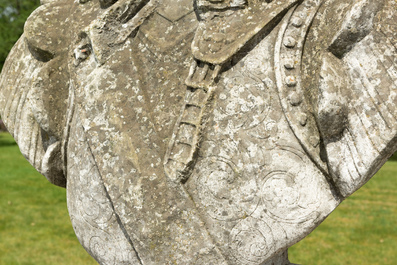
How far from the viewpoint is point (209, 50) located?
1.52 meters

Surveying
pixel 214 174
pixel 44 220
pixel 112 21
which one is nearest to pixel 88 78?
pixel 112 21

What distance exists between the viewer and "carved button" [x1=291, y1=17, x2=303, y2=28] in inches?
58.4

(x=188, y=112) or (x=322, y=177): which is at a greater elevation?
(x=188, y=112)

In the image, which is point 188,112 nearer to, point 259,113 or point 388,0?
point 259,113

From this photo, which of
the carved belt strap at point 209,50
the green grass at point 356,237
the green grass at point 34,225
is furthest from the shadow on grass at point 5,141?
the carved belt strap at point 209,50

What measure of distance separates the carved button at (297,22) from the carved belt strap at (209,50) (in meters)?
0.04

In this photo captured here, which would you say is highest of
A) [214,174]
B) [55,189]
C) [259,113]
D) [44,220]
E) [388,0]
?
[388,0]

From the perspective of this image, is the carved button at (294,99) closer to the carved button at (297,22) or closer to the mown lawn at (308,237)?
the carved button at (297,22)

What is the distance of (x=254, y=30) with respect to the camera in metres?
1.48

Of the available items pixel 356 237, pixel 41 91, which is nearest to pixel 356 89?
pixel 41 91

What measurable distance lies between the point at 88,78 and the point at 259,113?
23.0 inches

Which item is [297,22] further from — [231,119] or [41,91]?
[41,91]

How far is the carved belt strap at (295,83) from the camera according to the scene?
4.82ft

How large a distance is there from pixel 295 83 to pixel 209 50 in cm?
28
